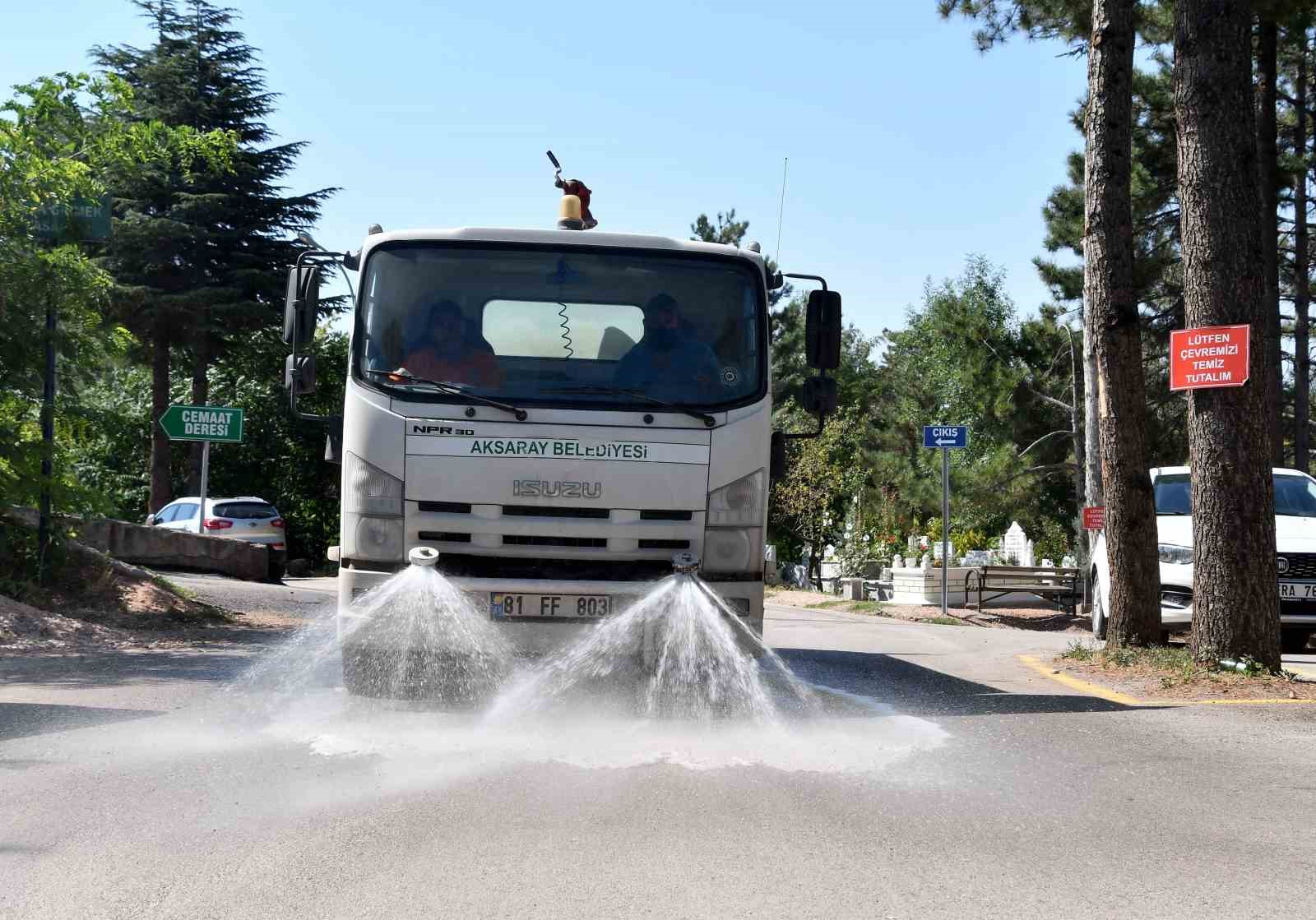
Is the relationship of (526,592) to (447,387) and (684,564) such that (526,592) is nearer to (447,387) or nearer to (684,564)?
(684,564)

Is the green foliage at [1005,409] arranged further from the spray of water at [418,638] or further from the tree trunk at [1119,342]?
the spray of water at [418,638]

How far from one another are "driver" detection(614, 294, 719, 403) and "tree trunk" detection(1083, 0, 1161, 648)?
202 inches

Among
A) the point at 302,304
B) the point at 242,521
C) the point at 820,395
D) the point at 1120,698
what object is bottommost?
the point at 1120,698

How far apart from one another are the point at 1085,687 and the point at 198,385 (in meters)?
33.4

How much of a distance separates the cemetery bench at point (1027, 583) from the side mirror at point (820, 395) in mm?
17485

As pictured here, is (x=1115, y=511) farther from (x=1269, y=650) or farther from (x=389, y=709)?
(x=389, y=709)

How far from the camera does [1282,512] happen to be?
14.7 m

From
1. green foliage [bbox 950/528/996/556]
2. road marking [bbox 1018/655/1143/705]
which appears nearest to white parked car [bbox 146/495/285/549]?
green foliage [bbox 950/528/996/556]

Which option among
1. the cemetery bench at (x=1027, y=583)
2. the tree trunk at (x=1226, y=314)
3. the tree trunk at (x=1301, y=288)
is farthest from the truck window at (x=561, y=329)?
the tree trunk at (x=1301, y=288)

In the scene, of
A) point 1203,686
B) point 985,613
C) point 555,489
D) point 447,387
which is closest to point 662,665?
point 555,489

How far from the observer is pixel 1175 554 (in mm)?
13508

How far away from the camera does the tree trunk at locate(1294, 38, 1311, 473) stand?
26.2 m

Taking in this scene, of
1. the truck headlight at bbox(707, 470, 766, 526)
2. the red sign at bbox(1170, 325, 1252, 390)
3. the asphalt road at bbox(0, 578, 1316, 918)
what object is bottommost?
the asphalt road at bbox(0, 578, 1316, 918)

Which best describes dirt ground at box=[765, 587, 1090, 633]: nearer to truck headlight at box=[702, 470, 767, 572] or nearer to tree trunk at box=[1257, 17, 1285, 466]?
tree trunk at box=[1257, 17, 1285, 466]
